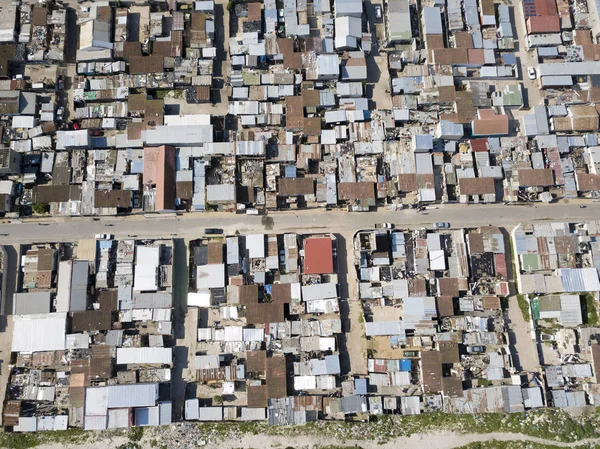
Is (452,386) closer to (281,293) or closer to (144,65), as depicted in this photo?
(281,293)

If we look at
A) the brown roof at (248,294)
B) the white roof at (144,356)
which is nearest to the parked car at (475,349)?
the brown roof at (248,294)

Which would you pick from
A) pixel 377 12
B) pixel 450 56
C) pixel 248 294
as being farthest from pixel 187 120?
pixel 450 56

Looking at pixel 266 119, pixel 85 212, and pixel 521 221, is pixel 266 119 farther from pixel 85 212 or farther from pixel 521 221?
pixel 521 221

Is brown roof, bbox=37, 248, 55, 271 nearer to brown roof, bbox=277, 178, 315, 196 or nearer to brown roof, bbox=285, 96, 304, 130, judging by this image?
brown roof, bbox=277, 178, 315, 196

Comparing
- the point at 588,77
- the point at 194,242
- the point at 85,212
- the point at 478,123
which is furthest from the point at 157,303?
the point at 588,77

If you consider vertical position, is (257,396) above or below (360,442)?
above

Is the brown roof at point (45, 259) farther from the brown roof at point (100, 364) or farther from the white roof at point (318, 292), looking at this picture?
the white roof at point (318, 292)
